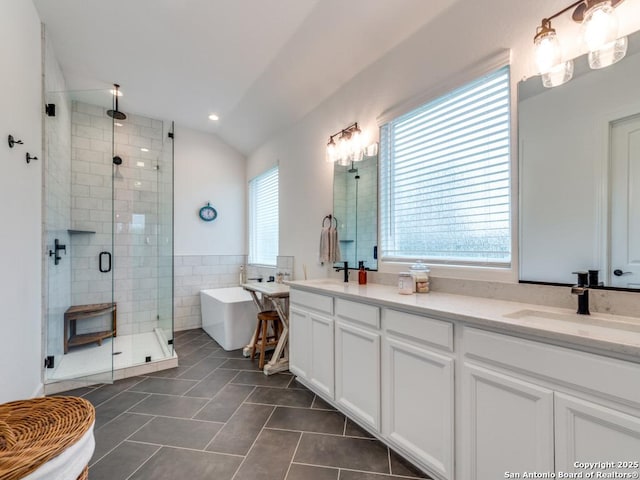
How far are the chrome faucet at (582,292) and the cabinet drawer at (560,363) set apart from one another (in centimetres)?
40

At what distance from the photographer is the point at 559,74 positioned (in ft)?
4.61

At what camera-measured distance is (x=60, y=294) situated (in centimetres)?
302

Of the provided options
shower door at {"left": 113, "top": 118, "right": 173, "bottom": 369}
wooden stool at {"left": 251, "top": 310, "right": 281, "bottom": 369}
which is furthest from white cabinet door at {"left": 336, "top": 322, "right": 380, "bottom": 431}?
shower door at {"left": 113, "top": 118, "right": 173, "bottom": 369}

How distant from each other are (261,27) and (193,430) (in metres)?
3.06

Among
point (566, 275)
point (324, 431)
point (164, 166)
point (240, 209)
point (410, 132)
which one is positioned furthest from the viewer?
point (240, 209)

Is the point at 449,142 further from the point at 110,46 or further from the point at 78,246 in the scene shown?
the point at 78,246

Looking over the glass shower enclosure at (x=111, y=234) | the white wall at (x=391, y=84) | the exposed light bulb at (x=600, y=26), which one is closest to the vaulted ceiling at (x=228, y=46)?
the white wall at (x=391, y=84)

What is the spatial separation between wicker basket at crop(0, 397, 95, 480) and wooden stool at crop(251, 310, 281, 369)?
198 cm

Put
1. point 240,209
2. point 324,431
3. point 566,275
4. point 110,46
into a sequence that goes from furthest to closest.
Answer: point 240,209 → point 110,46 → point 324,431 → point 566,275

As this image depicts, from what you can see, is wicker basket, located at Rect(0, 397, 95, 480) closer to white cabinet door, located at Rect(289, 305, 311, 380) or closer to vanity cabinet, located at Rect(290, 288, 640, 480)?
vanity cabinet, located at Rect(290, 288, 640, 480)

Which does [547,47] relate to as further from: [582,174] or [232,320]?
[232,320]

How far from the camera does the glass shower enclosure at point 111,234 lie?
3137 mm

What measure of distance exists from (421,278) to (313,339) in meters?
1.00

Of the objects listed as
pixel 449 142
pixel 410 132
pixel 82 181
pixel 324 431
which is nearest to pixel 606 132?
pixel 449 142
